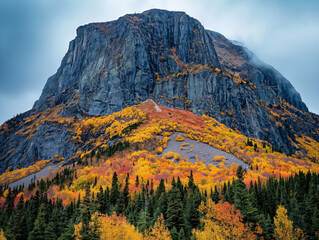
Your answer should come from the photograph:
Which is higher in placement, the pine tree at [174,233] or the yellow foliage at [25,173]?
the yellow foliage at [25,173]

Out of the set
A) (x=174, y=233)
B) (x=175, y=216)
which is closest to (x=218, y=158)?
(x=175, y=216)

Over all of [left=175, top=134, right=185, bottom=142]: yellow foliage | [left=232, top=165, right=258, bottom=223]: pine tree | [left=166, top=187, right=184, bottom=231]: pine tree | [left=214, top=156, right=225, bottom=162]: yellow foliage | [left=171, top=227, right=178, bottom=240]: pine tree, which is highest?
[left=175, top=134, right=185, bottom=142]: yellow foliage

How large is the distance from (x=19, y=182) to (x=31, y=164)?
35.4 m

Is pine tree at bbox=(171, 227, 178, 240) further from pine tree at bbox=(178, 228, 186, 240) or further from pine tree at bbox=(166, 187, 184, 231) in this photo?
pine tree at bbox=(166, 187, 184, 231)

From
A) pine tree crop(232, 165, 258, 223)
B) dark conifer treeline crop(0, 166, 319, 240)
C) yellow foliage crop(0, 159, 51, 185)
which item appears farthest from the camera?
yellow foliage crop(0, 159, 51, 185)

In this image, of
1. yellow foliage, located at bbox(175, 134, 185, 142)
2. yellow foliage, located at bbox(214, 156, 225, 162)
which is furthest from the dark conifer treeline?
yellow foliage, located at bbox(175, 134, 185, 142)

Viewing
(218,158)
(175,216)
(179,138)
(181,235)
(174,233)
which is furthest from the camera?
(179,138)

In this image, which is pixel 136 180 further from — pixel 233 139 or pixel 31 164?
pixel 31 164

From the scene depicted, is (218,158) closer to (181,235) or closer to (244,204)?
(181,235)

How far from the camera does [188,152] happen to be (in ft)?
404

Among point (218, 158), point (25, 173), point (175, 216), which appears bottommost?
point (175, 216)

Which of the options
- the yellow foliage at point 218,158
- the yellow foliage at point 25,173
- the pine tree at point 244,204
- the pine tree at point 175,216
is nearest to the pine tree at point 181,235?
the pine tree at point 175,216

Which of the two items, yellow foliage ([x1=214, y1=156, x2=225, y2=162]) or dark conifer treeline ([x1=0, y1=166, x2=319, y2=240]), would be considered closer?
dark conifer treeline ([x1=0, y1=166, x2=319, y2=240])

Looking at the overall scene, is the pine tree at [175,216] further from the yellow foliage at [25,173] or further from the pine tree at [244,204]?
the yellow foliage at [25,173]
